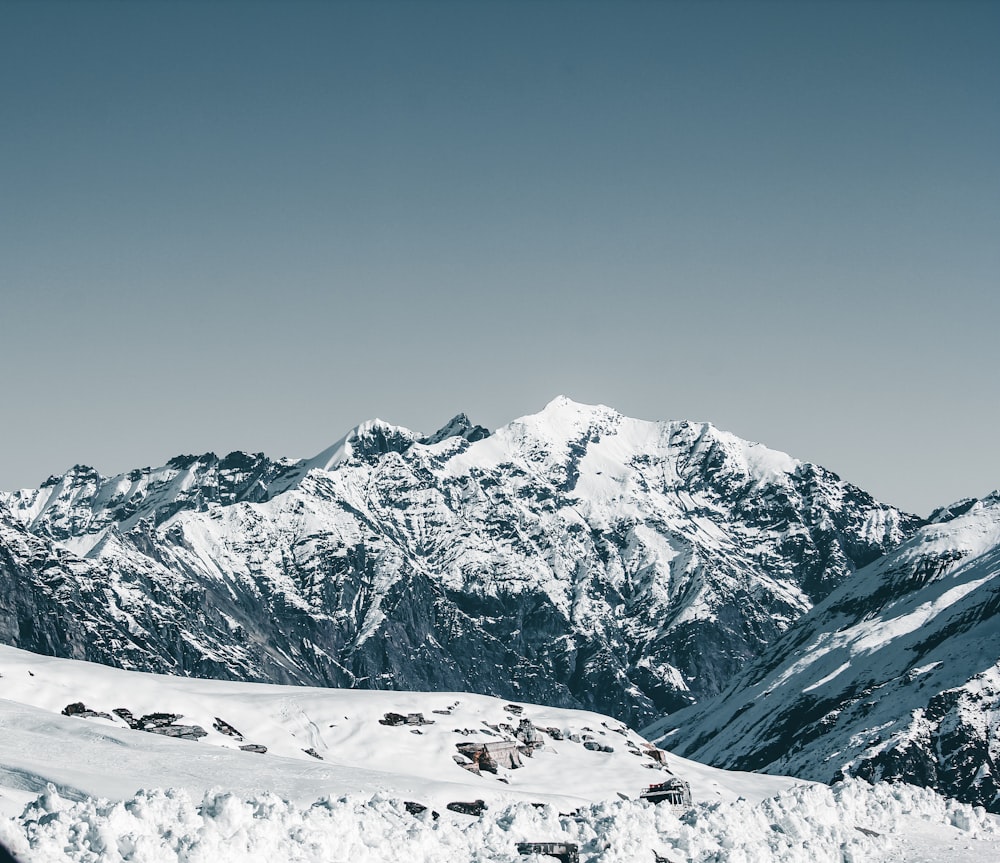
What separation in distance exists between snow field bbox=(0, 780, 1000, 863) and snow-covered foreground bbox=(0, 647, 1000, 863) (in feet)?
0.31

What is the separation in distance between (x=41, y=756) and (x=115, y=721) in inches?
1325

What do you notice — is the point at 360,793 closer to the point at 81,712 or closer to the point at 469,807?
the point at 469,807

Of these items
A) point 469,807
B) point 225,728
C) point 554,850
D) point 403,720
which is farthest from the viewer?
point 403,720

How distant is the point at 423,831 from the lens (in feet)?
180

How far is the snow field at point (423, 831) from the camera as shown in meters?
47.0

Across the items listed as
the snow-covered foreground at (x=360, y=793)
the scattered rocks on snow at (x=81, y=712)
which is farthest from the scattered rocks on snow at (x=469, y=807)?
the scattered rocks on snow at (x=81, y=712)

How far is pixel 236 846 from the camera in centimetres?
4909

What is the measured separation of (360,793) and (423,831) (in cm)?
1270

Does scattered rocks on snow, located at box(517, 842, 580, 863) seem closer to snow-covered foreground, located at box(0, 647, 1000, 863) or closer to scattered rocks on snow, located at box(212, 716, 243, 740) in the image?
snow-covered foreground, located at box(0, 647, 1000, 863)

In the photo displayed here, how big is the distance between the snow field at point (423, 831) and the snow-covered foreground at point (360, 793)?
96 millimetres

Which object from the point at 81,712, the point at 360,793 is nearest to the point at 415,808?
the point at 360,793

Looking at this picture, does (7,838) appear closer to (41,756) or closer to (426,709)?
(41,756)

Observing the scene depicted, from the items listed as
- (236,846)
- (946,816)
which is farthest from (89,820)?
(946,816)

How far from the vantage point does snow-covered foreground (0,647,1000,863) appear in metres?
50.2
